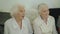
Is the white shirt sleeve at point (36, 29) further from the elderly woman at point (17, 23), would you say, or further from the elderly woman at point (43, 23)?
the elderly woman at point (17, 23)

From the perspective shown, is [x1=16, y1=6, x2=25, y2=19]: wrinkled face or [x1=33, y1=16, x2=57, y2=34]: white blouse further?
[x1=33, y1=16, x2=57, y2=34]: white blouse

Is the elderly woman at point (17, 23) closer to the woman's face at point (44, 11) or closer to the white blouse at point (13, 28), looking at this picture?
the white blouse at point (13, 28)

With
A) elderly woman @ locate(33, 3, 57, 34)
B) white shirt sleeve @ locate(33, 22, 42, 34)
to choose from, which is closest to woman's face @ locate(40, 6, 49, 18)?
elderly woman @ locate(33, 3, 57, 34)

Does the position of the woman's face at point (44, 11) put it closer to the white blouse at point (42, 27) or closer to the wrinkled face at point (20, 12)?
the white blouse at point (42, 27)

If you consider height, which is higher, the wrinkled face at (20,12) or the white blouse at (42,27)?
the wrinkled face at (20,12)

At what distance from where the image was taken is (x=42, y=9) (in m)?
2.61

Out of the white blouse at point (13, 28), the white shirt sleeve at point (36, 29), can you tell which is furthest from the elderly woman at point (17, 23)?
the white shirt sleeve at point (36, 29)

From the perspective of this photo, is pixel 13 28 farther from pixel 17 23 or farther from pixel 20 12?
pixel 20 12

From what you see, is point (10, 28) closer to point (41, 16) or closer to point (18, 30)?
point (18, 30)

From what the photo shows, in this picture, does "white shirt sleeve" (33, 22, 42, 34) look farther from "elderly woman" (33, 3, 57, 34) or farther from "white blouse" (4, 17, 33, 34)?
"white blouse" (4, 17, 33, 34)

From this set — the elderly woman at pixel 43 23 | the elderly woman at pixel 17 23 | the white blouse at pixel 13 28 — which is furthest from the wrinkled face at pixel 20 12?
the elderly woman at pixel 43 23

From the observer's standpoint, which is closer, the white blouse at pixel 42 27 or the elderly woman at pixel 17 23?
the elderly woman at pixel 17 23

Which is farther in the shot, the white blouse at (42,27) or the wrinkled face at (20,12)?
the white blouse at (42,27)

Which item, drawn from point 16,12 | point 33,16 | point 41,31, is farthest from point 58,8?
point 16,12
